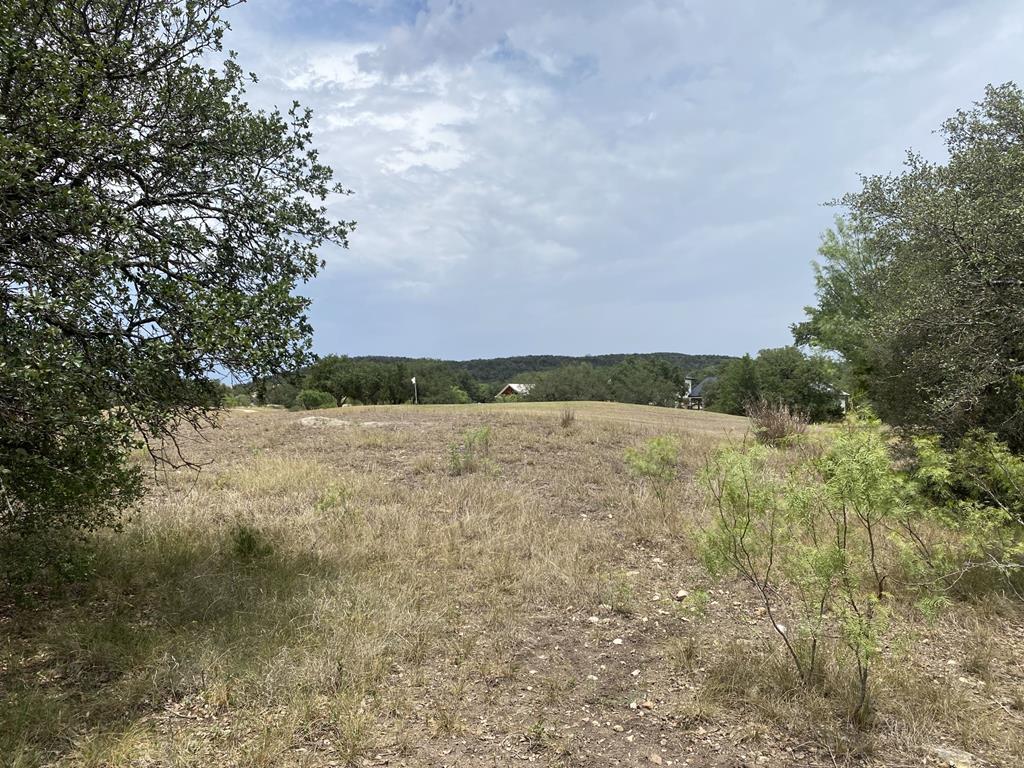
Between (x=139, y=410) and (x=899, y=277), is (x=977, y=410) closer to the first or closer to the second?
(x=899, y=277)

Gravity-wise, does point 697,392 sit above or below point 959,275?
below

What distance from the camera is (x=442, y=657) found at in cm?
405

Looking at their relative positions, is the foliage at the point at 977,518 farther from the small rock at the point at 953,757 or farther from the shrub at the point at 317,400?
the shrub at the point at 317,400

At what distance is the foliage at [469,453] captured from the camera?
986 cm

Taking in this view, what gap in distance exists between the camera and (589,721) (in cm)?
338

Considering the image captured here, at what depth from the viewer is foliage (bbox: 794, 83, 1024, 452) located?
5363mm

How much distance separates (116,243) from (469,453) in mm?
7642

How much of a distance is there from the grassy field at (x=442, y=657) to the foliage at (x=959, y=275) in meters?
2.59

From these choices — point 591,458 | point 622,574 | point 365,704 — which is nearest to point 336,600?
point 365,704

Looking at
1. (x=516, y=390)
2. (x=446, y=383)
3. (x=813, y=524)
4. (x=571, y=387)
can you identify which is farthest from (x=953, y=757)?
(x=516, y=390)

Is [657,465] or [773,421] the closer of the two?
[657,465]

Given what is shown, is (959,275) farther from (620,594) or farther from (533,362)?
(533,362)

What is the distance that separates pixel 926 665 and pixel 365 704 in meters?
3.89

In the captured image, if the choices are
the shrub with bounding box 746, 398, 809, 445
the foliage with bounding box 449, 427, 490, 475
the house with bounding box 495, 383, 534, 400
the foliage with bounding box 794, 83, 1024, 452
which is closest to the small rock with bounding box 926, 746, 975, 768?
the foliage with bounding box 794, 83, 1024, 452
